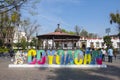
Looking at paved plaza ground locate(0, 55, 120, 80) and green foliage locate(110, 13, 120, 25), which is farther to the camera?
green foliage locate(110, 13, 120, 25)

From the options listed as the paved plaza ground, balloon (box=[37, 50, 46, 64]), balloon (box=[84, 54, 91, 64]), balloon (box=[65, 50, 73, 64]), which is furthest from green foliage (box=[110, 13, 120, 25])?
the paved plaza ground

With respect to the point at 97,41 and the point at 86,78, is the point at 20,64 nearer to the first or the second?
the point at 86,78

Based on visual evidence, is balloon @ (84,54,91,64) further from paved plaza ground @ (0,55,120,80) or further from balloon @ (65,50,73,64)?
paved plaza ground @ (0,55,120,80)

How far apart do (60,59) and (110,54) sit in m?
7.40

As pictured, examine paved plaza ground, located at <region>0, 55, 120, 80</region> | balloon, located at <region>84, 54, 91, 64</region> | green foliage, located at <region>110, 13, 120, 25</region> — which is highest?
green foliage, located at <region>110, 13, 120, 25</region>

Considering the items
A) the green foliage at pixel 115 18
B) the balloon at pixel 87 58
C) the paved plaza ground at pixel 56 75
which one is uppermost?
the green foliage at pixel 115 18

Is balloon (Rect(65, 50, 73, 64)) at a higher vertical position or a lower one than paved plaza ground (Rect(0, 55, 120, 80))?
higher

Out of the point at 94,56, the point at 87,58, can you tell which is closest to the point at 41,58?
the point at 87,58

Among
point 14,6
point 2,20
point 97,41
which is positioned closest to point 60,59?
point 14,6

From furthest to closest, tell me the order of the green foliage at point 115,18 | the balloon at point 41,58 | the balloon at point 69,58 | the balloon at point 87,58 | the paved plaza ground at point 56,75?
the green foliage at point 115,18
the balloon at point 87,58
the balloon at point 69,58
the balloon at point 41,58
the paved plaza ground at point 56,75

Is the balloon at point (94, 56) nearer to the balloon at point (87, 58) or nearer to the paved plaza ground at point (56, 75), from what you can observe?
the balloon at point (87, 58)

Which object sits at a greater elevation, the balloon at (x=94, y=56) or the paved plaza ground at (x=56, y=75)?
the balloon at (x=94, y=56)

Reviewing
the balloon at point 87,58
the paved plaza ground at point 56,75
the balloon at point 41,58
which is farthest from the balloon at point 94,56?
the paved plaza ground at point 56,75

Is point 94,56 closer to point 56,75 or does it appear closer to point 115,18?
point 56,75
